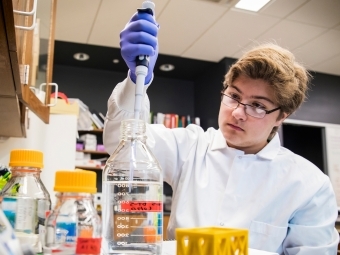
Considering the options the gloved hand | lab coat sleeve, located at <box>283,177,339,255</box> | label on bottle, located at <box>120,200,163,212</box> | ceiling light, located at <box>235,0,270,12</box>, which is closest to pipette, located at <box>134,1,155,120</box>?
the gloved hand

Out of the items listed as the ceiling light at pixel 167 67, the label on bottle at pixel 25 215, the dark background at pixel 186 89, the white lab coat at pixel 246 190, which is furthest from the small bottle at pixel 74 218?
the ceiling light at pixel 167 67

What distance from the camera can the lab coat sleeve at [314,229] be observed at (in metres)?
0.96

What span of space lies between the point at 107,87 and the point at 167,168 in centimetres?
303

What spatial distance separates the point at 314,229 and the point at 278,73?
440 mm

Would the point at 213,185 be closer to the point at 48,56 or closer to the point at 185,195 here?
the point at 185,195

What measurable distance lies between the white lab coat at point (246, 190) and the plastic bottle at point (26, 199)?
1.17 ft

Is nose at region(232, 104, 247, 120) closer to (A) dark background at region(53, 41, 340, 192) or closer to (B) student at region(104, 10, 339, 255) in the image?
(B) student at region(104, 10, 339, 255)

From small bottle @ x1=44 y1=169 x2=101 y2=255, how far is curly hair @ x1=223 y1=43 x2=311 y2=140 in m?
0.75

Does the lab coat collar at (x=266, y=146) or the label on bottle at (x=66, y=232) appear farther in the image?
the lab coat collar at (x=266, y=146)

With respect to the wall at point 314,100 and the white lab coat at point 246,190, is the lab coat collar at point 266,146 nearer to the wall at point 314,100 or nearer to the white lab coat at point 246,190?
the white lab coat at point 246,190

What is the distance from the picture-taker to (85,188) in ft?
1.31

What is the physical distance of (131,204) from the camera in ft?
1.59

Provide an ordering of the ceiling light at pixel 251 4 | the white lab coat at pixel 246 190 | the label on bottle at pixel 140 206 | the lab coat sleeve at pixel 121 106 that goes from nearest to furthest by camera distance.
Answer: the label on bottle at pixel 140 206, the lab coat sleeve at pixel 121 106, the white lab coat at pixel 246 190, the ceiling light at pixel 251 4

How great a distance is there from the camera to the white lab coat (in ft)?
3.14
